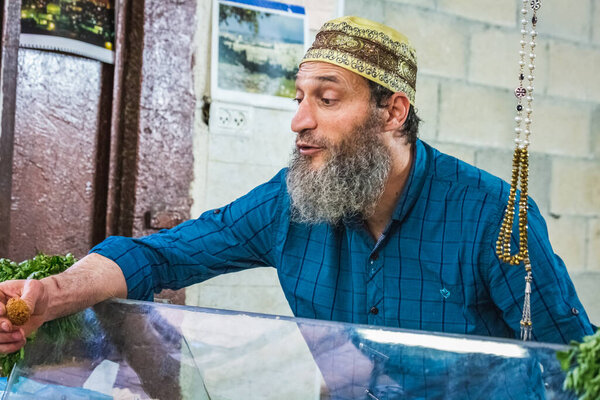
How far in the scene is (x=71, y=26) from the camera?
2.50 meters

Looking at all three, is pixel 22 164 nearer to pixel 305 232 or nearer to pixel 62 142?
pixel 62 142

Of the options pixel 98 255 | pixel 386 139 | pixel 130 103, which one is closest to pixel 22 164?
pixel 130 103

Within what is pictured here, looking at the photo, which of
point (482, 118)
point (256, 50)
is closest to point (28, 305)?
point (256, 50)

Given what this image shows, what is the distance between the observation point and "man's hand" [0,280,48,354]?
4.40 ft

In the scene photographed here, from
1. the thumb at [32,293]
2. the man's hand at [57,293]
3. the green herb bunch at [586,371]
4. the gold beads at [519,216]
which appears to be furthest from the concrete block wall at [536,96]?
the green herb bunch at [586,371]

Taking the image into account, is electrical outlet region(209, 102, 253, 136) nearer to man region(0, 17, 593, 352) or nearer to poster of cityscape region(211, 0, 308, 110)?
poster of cityscape region(211, 0, 308, 110)

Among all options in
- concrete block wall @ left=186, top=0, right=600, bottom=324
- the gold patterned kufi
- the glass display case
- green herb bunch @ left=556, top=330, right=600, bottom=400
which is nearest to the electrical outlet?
concrete block wall @ left=186, top=0, right=600, bottom=324

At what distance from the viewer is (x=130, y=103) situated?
261 cm

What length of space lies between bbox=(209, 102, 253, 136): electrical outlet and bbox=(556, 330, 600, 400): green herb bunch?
1.87 metres

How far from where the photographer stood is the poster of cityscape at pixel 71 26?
96.1 inches

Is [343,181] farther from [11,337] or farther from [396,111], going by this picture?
[11,337]

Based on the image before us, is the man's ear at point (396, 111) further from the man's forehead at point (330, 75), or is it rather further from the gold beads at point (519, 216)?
the gold beads at point (519, 216)

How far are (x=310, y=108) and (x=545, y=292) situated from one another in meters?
0.68

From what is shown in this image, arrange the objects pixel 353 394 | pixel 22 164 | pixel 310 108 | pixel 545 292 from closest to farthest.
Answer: pixel 353 394 < pixel 545 292 < pixel 310 108 < pixel 22 164
